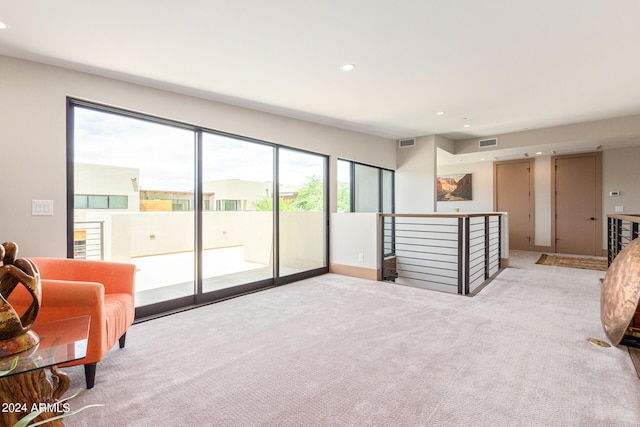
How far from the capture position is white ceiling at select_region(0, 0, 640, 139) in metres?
2.22

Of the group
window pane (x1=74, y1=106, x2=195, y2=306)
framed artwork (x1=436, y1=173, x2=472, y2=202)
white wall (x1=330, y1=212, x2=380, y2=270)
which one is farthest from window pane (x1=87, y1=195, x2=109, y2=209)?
framed artwork (x1=436, y1=173, x2=472, y2=202)

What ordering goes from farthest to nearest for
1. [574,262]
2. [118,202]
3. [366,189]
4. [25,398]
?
[366,189]
[574,262]
[118,202]
[25,398]

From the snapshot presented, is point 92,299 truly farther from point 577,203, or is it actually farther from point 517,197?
point 577,203

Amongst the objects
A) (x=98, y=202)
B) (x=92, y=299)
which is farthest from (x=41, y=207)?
(x=92, y=299)

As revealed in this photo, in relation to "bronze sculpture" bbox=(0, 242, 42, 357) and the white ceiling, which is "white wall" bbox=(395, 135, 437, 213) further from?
"bronze sculpture" bbox=(0, 242, 42, 357)

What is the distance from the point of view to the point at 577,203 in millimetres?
→ 7332

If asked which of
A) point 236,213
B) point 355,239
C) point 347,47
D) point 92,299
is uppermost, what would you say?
point 347,47

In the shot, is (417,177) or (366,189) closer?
(366,189)

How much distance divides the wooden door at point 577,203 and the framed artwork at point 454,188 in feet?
6.37

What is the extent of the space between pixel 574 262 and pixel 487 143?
298 cm

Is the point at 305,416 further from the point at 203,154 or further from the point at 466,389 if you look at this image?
the point at 203,154

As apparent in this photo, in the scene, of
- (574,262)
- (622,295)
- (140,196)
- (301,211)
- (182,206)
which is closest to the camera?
(622,295)

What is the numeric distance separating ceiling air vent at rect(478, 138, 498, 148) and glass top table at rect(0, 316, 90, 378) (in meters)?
7.32

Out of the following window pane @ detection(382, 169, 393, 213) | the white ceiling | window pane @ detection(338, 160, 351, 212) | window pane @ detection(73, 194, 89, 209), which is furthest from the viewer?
window pane @ detection(382, 169, 393, 213)
